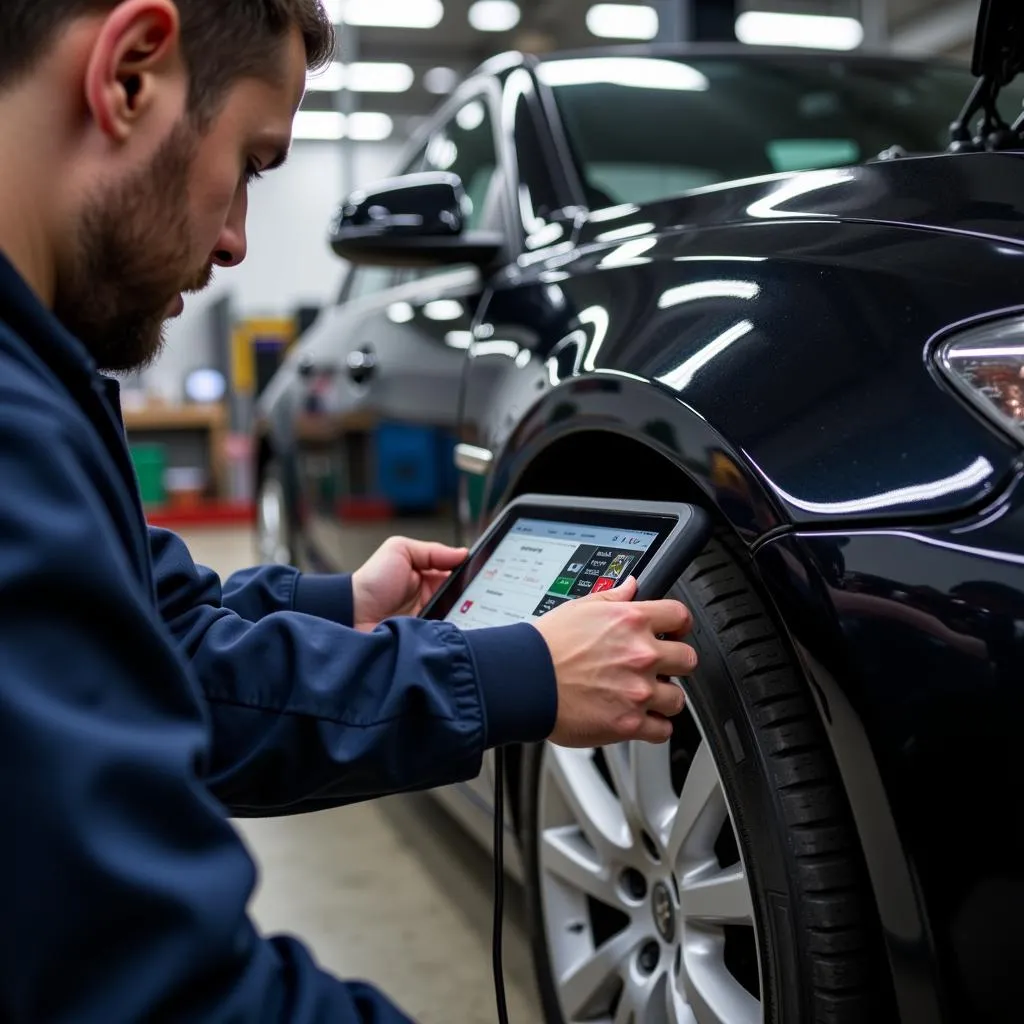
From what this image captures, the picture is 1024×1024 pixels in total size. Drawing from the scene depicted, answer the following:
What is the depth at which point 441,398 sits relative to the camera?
181 cm

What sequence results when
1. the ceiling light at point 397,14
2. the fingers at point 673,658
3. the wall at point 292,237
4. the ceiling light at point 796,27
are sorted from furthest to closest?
the wall at point 292,237 → the ceiling light at point 796,27 → the ceiling light at point 397,14 → the fingers at point 673,658

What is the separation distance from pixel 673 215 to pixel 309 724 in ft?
2.44

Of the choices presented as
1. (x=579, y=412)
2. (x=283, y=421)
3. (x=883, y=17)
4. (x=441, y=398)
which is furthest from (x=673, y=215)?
(x=883, y=17)

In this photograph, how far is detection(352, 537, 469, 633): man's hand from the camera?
1270 millimetres

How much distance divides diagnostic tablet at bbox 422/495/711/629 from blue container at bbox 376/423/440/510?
59 cm

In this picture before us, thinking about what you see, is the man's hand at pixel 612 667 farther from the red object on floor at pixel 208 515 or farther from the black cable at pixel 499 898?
the red object on floor at pixel 208 515

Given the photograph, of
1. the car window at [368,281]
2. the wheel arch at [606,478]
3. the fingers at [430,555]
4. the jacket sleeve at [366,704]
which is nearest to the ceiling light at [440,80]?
the car window at [368,281]

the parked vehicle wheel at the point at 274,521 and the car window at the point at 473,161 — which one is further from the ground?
the car window at the point at 473,161

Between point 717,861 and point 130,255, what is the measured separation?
2.39 ft

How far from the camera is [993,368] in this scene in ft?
2.77

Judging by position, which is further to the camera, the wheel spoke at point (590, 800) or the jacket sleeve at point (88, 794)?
the wheel spoke at point (590, 800)

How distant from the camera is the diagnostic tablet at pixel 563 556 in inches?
39.1

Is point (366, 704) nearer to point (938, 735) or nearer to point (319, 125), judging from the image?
point (938, 735)

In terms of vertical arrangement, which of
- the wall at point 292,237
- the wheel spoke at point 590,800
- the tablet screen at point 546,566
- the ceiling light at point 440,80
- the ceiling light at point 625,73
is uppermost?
the ceiling light at point 625,73
